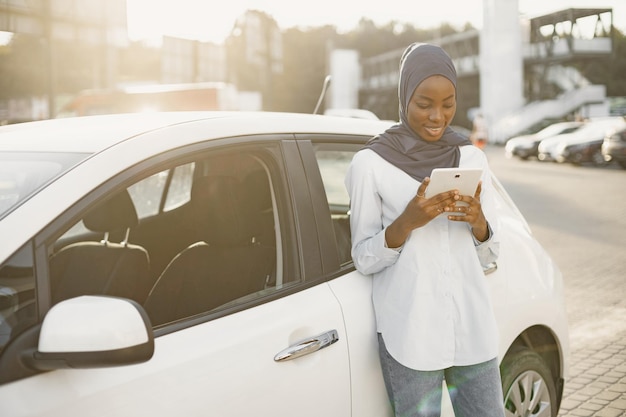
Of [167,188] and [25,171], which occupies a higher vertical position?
[25,171]

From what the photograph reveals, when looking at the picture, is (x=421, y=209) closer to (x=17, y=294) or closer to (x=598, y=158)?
(x=17, y=294)

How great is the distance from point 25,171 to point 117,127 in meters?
0.32

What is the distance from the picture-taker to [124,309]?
5.99 ft

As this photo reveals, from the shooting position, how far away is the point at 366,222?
8.70 ft

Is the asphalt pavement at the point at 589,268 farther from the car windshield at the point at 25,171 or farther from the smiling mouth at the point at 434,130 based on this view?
the car windshield at the point at 25,171

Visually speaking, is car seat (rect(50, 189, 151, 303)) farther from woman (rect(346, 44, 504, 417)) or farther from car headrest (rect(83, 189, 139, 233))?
woman (rect(346, 44, 504, 417))

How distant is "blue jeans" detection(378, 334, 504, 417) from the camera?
2.61 meters

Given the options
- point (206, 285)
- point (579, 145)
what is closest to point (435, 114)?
point (206, 285)

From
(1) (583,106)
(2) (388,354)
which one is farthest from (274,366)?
(1) (583,106)

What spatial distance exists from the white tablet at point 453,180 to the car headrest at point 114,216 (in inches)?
49.1

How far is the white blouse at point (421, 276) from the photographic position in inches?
101

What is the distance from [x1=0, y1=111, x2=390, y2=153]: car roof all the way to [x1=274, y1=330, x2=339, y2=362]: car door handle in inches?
28.1

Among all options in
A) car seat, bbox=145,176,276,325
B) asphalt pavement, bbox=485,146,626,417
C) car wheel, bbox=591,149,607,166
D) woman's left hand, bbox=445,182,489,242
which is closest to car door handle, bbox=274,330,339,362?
car seat, bbox=145,176,276,325

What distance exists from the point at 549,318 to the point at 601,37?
207ft
